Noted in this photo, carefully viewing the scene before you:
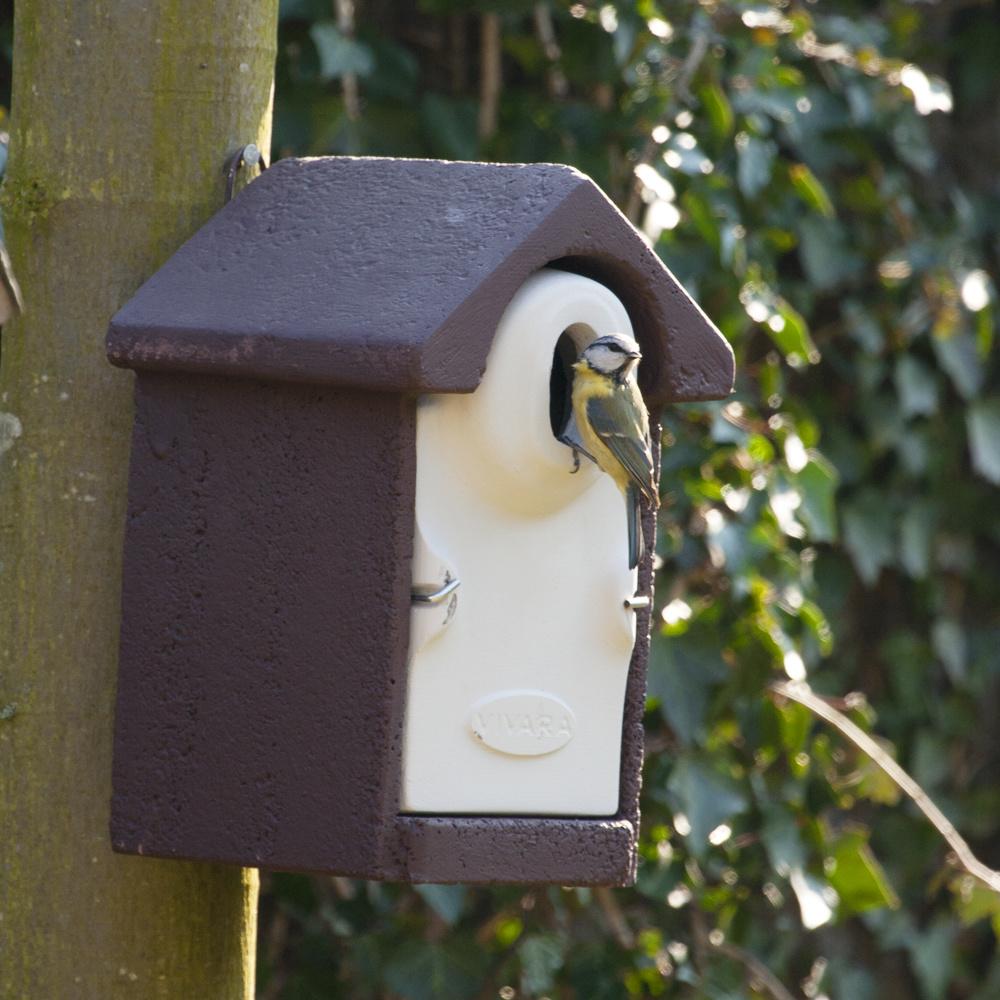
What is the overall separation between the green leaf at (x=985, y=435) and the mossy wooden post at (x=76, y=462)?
201 centimetres

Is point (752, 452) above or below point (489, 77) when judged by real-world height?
below

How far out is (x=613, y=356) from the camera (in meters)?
1.31

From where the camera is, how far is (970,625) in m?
3.19

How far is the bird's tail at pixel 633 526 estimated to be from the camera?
1.37 m

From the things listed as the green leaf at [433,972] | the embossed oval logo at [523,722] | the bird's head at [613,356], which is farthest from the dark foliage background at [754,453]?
the bird's head at [613,356]

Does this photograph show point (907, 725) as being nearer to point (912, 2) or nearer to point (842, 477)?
point (842, 477)

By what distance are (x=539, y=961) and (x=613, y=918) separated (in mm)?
142

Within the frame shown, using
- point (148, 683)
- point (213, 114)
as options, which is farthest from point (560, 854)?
point (213, 114)

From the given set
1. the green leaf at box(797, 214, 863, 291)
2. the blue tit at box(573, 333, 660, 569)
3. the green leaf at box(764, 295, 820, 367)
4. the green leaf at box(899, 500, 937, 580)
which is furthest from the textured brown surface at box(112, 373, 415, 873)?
the green leaf at box(899, 500, 937, 580)

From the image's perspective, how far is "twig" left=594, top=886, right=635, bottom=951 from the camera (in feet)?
7.57

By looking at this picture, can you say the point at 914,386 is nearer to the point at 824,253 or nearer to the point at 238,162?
the point at 824,253

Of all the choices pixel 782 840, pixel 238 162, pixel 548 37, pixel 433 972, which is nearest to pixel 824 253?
pixel 548 37

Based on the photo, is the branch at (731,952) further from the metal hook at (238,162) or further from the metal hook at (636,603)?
the metal hook at (238,162)

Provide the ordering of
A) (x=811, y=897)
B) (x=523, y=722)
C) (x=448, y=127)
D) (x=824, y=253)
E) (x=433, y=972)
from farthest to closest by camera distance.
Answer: (x=824, y=253) < (x=448, y=127) < (x=811, y=897) < (x=433, y=972) < (x=523, y=722)
